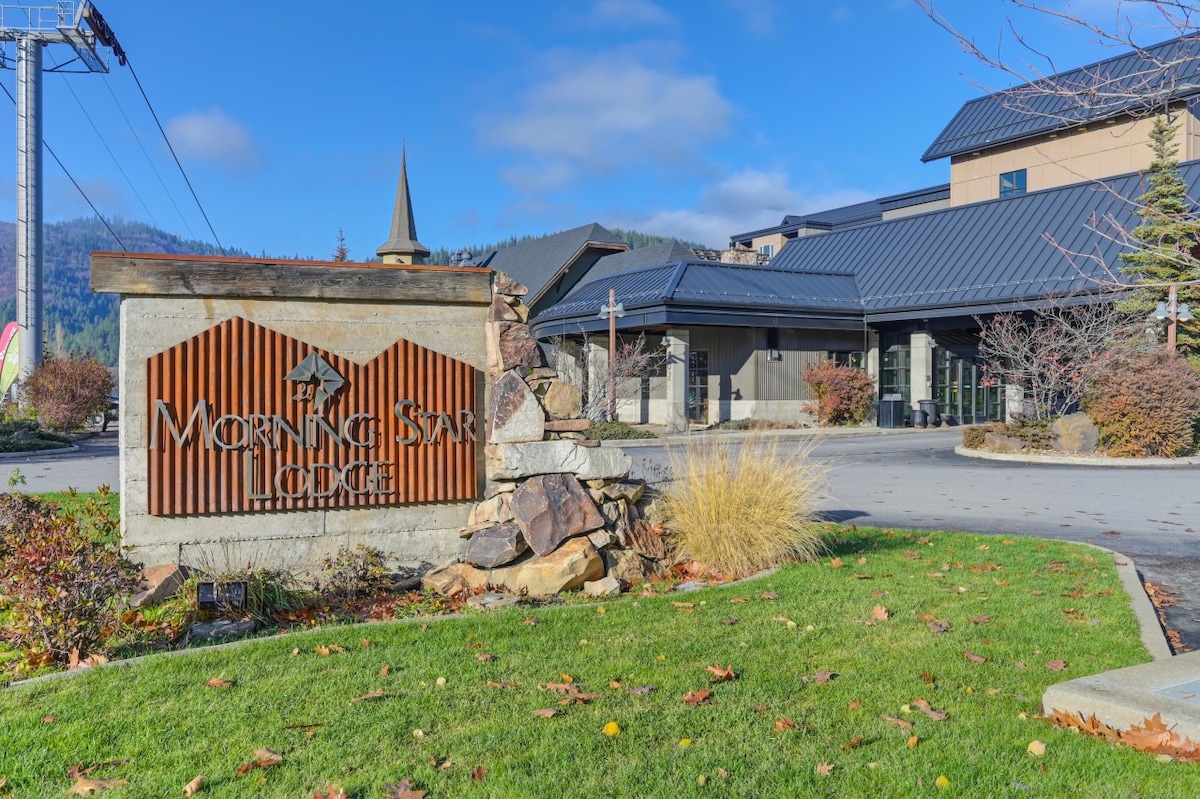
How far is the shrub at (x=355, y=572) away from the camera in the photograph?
679 cm

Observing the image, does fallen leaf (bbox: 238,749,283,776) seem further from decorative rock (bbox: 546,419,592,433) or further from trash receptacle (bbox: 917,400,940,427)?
trash receptacle (bbox: 917,400,940,427)

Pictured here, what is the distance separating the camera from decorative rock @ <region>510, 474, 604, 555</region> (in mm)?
7129

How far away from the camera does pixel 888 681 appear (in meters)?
4.62

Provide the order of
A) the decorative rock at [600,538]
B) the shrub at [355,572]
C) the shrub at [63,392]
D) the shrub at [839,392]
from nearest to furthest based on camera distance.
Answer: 1. the shrub at [355,572]
2. the decorative rock at [600,538]
3. the shrub at [63,392]
4. the shrub at [839,392]

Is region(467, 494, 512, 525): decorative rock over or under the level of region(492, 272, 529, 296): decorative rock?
under

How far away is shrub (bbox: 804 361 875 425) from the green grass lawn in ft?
74.2

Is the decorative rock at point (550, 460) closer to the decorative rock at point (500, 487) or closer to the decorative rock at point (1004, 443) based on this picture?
the decorative rock at point (500, 487)

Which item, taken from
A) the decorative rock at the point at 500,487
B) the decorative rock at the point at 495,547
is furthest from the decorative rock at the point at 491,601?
the decorative rock at the point at 500,487

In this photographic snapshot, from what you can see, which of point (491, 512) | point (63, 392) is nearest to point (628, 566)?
point (491, 512)

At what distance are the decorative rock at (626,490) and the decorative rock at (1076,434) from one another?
1422 cm

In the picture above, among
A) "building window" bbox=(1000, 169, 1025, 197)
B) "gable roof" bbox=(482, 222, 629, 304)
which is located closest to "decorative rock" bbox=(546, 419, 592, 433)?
"gable roof" bbox=(482, 222, 629, 304)

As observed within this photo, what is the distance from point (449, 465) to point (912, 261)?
27.2 meters

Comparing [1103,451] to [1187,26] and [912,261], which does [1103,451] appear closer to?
[912,261]

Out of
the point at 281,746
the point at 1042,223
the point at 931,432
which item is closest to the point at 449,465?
the point at 281,746
